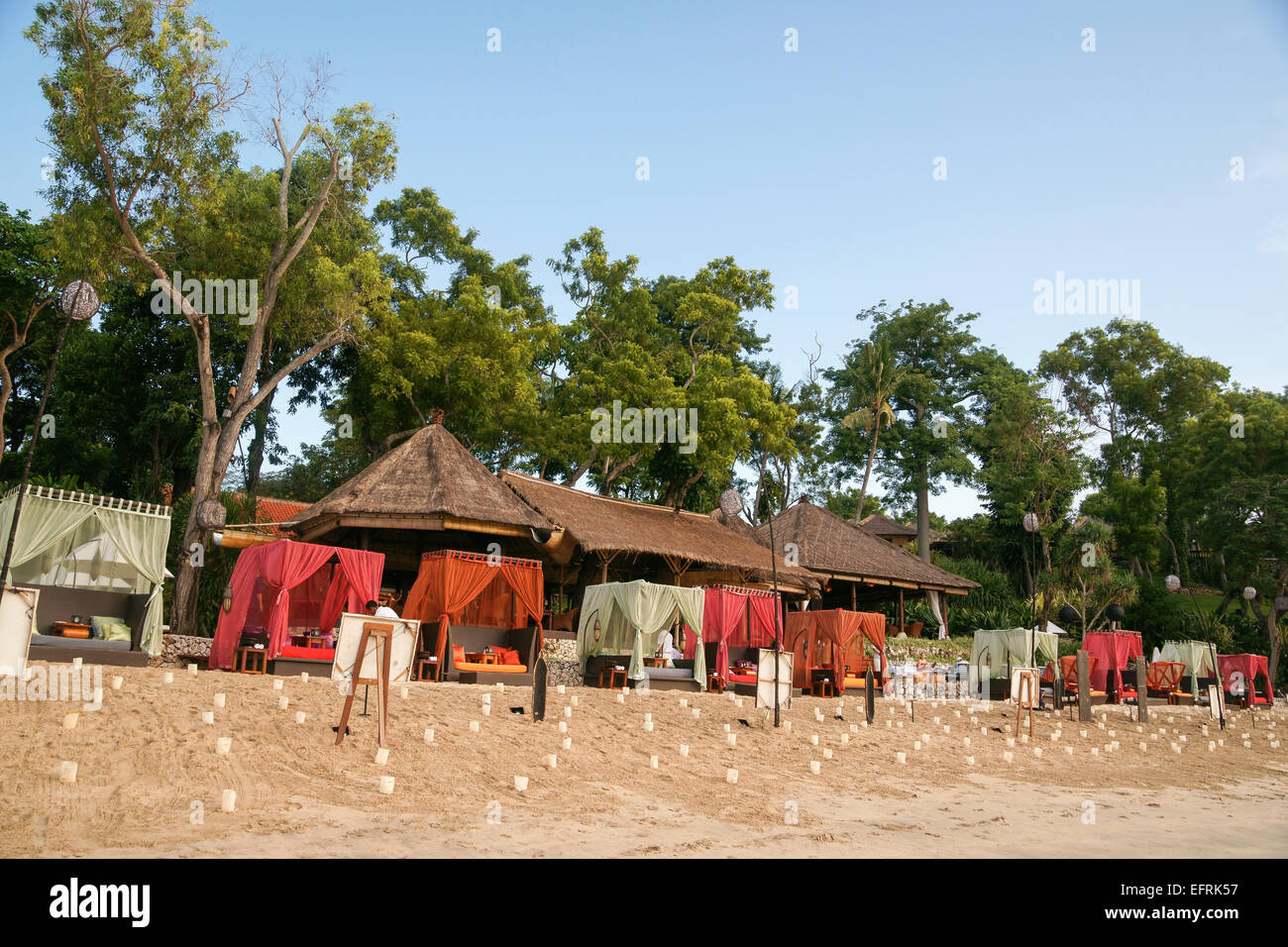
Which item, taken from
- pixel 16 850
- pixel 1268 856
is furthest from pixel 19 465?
pixel 1268 856

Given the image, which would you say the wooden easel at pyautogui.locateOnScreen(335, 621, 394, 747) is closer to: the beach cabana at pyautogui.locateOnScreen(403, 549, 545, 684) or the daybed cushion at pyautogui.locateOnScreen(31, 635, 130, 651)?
the daybed cushion at pyautogui.locateOnScreen(31, 635, 130, 651)

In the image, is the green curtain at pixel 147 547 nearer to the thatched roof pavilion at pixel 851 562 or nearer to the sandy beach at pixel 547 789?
the sandy beach at pixel 547 789

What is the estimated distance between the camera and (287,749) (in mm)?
7664

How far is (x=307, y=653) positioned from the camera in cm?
1409

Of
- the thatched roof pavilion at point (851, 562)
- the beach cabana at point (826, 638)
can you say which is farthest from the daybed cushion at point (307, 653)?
the thatched roof pavilion at point (851, 562)

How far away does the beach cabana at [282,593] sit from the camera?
1384cm

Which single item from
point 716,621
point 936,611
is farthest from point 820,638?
point 936,611

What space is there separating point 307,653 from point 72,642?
319 centimetres

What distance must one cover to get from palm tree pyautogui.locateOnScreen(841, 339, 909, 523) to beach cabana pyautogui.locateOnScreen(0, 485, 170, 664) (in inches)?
1121

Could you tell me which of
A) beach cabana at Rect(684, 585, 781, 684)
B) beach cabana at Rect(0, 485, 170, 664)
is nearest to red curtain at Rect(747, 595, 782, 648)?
beach cabana at Rect(684, 585, 781, 684)

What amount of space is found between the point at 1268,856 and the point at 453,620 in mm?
13021

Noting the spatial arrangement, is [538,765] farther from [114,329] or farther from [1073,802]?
[114,329]

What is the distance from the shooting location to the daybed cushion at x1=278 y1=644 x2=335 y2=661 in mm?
13906

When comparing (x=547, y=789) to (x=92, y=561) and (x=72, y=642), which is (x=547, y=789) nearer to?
(x=72, y=642)
